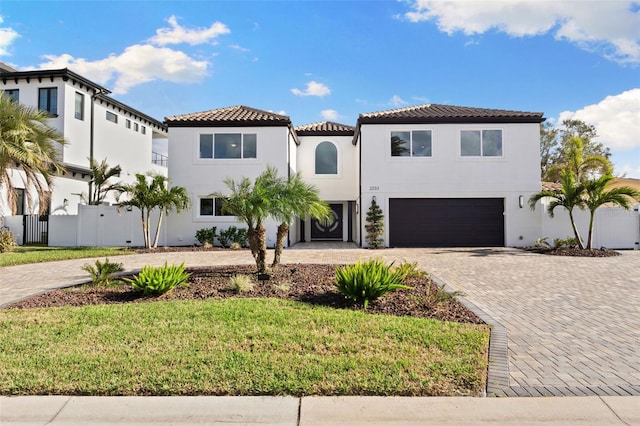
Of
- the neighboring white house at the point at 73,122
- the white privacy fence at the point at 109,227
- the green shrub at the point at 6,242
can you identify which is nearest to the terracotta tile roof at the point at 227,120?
the white privacy fence at the point at 109,227

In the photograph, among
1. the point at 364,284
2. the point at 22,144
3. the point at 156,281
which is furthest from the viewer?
the point at 22,144

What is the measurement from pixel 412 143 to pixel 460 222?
4.44m

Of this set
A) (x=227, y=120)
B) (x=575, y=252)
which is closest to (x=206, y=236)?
(x=227, y=120)

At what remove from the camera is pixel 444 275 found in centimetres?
1060

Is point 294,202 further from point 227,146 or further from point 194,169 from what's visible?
point 194,169

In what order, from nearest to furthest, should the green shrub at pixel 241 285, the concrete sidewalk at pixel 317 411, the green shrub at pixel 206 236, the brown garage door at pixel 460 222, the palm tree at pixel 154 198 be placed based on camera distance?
the concrete sidewalk at pixel 317 411, the green shrub at pixel 241 285, the palm tree at pixel 154 198, the green shrub at pixel 206 236, the brown garage door at pixel 460 222

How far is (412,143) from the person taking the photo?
19.5 metres

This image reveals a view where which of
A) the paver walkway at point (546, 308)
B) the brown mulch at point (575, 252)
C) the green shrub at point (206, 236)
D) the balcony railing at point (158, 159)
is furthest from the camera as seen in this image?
the balcony railing at point (158, 159)

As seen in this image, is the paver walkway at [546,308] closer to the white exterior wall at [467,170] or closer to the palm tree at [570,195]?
the palm tree at [570,195]

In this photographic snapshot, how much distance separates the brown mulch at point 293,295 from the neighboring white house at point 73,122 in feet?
51.9

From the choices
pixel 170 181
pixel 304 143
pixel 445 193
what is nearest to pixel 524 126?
pixel 445 193

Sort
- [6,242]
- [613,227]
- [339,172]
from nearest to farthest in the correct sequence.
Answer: [6,242], [613,227], [339,172]

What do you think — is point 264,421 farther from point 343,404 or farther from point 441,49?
point 441,49

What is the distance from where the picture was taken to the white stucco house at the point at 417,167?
19.3 metres
